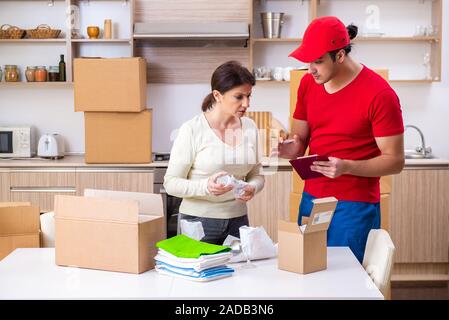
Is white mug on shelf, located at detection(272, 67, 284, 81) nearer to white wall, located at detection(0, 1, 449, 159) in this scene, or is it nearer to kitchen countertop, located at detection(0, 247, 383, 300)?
white wall, located at detection(0, 1, 449, 159)

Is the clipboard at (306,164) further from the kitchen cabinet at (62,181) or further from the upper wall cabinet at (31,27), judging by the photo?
the upper wall cabinet at (31,27)

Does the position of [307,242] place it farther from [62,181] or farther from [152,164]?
[62,181]

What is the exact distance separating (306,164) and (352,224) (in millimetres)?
326

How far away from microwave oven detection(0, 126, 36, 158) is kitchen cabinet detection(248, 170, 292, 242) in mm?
1631

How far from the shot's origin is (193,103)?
548 cm

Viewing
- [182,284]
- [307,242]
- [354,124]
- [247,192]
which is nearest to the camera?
[182,284]

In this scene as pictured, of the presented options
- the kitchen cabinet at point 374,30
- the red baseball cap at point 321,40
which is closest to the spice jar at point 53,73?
the kitchen cabinet at point 374,30

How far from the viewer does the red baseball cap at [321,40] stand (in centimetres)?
288

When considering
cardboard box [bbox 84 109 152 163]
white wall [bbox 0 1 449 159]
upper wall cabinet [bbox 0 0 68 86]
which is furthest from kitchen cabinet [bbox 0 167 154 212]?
upper wall cabinet [bbox 0 0 68 86]

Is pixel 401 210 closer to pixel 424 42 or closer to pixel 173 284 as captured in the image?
pixel 424 42

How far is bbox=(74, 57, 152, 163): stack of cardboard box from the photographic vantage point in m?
4.89

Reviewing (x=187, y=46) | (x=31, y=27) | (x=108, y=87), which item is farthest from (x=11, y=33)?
(x=187, y=46)

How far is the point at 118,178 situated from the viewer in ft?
16.3

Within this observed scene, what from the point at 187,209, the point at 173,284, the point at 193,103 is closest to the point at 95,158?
the point at 193,103
